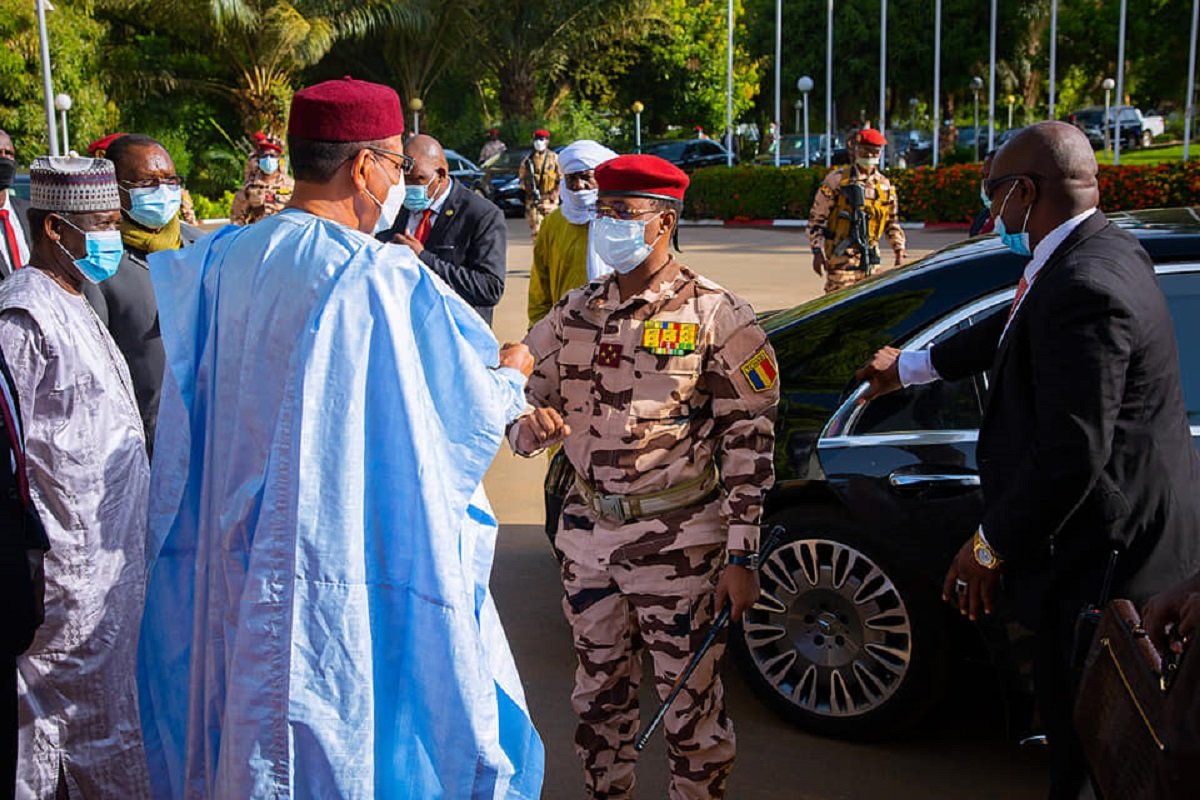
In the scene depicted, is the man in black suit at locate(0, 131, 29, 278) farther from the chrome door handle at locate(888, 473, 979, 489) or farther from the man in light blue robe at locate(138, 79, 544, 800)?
the chrome door handle at locate(888, 473, 979, 489)

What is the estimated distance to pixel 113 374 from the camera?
317 centimetres

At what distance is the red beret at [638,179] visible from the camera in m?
3.36

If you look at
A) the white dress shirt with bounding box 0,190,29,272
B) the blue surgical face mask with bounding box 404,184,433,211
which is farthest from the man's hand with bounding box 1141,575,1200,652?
the white dress shirt with bounding box 0,190,29,272

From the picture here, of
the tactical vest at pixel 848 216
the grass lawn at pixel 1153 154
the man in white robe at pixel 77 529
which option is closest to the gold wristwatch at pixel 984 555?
the man in white robe at pixel 77 529

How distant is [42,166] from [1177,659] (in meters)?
2.96

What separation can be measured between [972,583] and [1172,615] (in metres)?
0.83

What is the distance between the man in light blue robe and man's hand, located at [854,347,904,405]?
1572mm

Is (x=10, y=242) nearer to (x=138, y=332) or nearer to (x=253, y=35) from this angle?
(x=138, y=332)

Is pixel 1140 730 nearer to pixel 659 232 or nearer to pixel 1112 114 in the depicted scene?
pixel 659 232

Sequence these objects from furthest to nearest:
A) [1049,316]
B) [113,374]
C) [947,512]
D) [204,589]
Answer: [947,512] → [113,374] → [1049,316] → [204,589]

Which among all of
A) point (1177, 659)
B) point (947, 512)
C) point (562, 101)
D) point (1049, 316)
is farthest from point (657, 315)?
point (562, 101)

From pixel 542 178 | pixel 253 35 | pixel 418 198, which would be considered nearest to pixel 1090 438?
pixel 418 198

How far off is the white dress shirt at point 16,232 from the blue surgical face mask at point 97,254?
2395mm

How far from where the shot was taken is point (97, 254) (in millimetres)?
3291
